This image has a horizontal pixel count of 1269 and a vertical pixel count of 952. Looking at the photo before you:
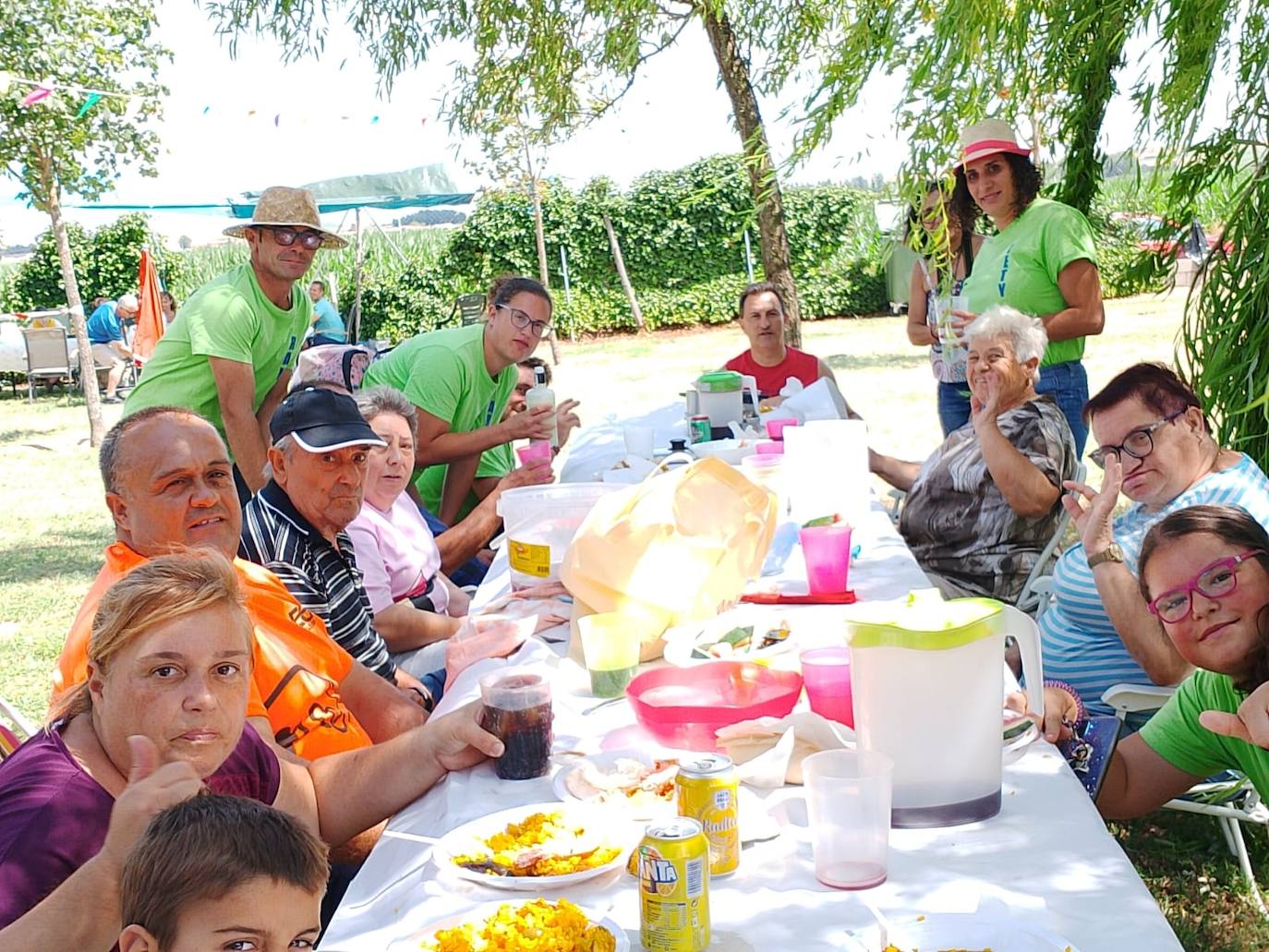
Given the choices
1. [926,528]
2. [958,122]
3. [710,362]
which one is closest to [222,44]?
[926,528]

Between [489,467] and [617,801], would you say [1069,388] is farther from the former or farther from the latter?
[617,801]

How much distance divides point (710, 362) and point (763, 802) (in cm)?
1491

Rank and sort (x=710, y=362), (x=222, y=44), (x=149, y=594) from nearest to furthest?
(x=149, y=594)
(x=222, y=44)
(x=710, y=362)

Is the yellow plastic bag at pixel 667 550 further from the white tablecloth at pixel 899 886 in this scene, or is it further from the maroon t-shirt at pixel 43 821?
the maroon t-shirt at pixel 43 821

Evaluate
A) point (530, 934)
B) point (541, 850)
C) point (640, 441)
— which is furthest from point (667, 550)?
point (640, 441)

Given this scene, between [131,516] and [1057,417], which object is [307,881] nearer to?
[131,516]

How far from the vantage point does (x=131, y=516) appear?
2322mm

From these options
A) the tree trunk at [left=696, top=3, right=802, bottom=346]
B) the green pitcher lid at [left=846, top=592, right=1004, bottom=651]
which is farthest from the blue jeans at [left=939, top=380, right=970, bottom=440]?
the green pitcher lid at [left=846, top=592, right=1004, bottom=651]

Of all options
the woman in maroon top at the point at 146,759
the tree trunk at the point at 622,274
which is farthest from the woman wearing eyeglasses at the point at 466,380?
the tree trunk at the point at 622,274

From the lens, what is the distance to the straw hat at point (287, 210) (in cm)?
457

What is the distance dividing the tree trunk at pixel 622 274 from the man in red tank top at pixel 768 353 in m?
14.1

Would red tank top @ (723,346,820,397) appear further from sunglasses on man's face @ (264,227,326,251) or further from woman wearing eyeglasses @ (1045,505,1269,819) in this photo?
woman wearing eyeglasses @ (1045,505,1269,819)

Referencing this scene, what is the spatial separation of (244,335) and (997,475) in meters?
2.73

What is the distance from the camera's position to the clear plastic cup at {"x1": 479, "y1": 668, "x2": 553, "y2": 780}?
6.36 feet
